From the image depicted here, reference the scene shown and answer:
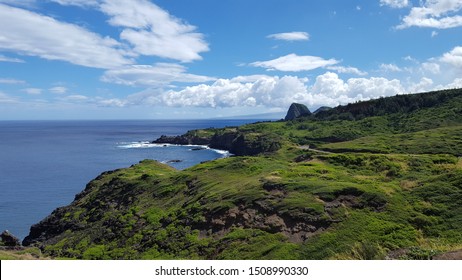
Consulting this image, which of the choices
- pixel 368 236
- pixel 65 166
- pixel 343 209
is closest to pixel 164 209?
pixel 343 209

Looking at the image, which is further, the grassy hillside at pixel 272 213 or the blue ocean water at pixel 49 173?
the blue ocean water at pixel 49 173

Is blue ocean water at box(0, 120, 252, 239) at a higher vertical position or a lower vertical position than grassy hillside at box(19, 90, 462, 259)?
lower

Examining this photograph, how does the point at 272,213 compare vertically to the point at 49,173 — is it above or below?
above

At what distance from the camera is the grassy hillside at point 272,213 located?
27047 millimetres

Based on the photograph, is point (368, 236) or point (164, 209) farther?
point (164, 209)

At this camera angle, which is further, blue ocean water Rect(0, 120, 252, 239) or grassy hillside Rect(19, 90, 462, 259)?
blue ocean water Rect(0, 120, 252, 239)

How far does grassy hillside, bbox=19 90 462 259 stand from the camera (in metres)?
27.0

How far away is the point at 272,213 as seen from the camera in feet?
110

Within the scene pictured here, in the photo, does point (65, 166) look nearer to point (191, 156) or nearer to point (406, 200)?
point (191, 156)

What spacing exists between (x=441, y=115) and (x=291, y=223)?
137309 mm

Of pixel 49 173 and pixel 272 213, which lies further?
pixel 49 173

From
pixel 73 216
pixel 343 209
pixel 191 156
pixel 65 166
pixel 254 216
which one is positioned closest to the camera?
pixel 343 209

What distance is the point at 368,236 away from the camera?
26.5 metres

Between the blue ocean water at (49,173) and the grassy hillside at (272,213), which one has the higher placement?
the grassy hillside at (272,213)
